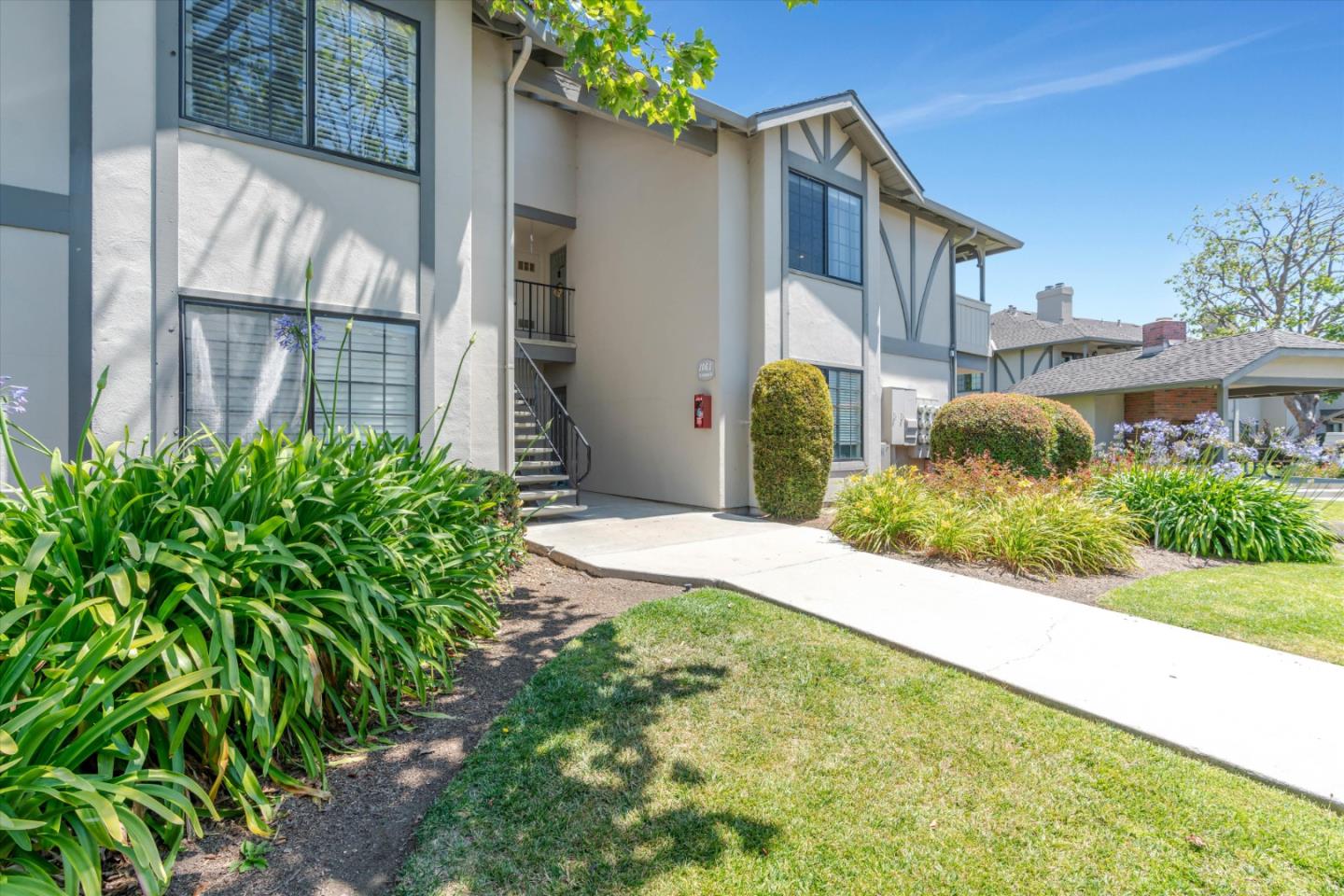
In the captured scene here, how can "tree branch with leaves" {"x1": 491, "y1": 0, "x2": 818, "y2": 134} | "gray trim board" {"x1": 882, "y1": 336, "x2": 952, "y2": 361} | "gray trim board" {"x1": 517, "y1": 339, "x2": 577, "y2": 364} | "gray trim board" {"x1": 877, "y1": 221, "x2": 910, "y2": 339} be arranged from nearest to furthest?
"tree branch with leaves" {"x1": 491, "y1": 0, "x2": 818, "y2": 134}
"gray trim board" {"x1": 517, "y1": 339, "x2": 577, "y2": 364}
"gray trim board" {"x1": 882, "y1": 336, "x2": 952, "y2": 361}
"gray trim board" {"x1": 877, "y1": 221, "x2": 910, "y2": 339}

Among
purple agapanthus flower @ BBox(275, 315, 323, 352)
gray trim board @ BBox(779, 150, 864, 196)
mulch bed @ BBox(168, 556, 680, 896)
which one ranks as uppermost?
gray trim board @ BBox(779, 150, 864, 196)

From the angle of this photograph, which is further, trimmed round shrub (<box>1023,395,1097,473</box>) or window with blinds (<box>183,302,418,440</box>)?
trimmed round shrub (<box>1023,395,1097,473</box>)

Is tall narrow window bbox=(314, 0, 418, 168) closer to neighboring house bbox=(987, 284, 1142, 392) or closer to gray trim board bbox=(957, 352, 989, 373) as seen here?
gray trim board bbox=(957, 352, 989, 373)

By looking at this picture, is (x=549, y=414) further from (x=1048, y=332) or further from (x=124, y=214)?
(x=1048, y=332)

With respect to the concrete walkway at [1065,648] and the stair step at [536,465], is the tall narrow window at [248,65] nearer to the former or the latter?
the stair step at [536,465]

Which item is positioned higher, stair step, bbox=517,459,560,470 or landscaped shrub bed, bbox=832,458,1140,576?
stair step, bbox=517,459,560,470

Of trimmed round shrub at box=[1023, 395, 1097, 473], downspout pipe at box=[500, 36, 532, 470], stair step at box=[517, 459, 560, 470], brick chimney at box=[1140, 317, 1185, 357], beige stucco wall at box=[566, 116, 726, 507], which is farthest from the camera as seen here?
brick chimney at box=[1140, 317, 1185, 357]

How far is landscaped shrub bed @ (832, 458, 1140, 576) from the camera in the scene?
6.16m

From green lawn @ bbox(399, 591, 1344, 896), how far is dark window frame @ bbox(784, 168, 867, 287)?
8019mm

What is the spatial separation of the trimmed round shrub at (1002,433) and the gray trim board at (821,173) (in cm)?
448

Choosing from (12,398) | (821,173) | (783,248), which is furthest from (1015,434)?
(12,398)

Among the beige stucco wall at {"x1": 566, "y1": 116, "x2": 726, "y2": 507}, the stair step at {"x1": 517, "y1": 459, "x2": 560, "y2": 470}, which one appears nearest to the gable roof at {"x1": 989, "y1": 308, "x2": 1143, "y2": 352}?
the beige stucco wall at {"x1": 566, "y1": 116, "x2": 726, "y2": 507}

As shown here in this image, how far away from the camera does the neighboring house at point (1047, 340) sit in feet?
83.3

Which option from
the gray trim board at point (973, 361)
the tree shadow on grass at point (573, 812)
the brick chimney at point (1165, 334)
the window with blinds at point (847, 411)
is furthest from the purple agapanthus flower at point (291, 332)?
the brick chimney at point (1165, 334)
